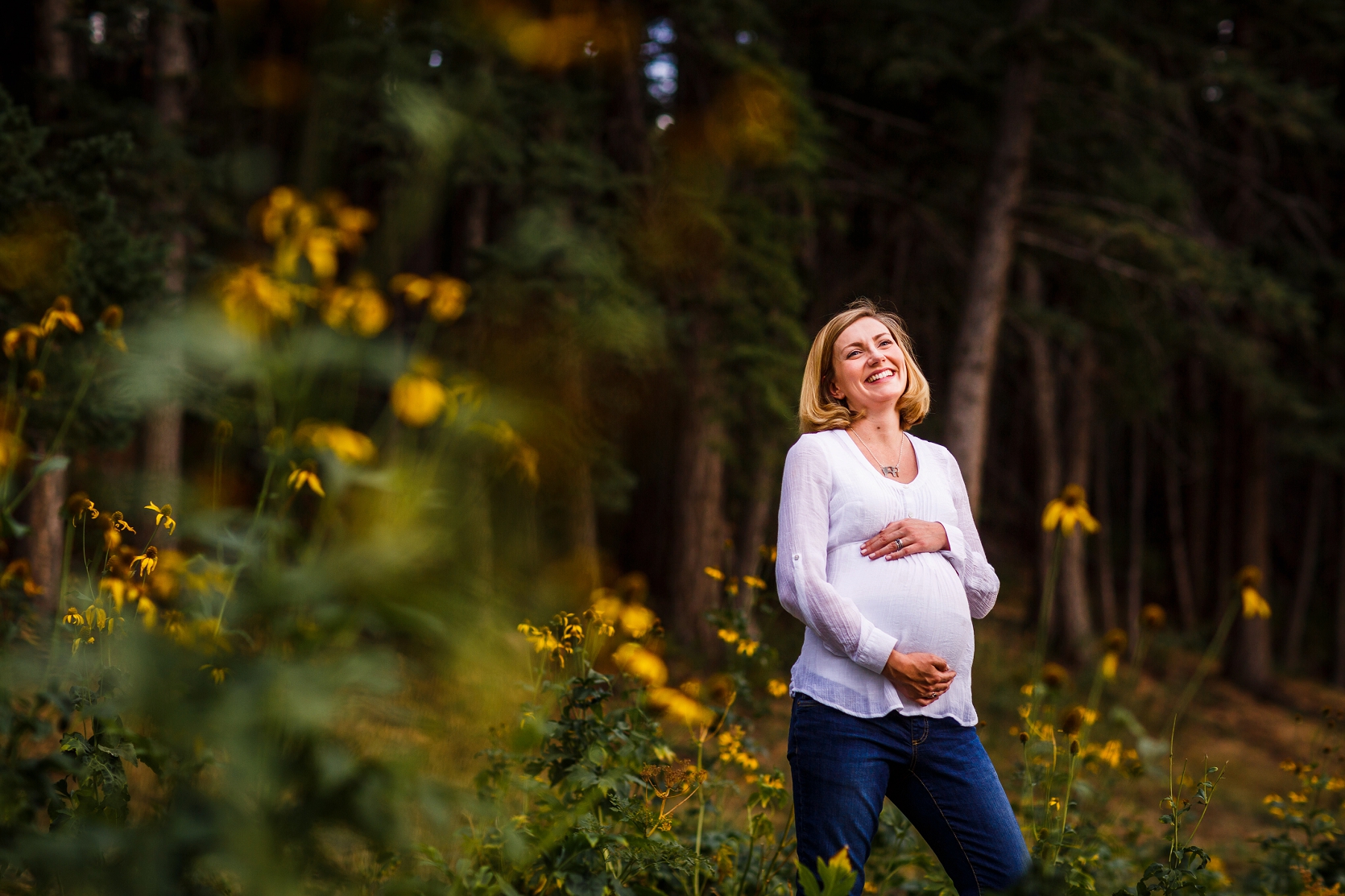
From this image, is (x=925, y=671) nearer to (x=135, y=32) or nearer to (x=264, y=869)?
(x=264, y=869)

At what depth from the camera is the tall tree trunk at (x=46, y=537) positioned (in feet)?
18.8

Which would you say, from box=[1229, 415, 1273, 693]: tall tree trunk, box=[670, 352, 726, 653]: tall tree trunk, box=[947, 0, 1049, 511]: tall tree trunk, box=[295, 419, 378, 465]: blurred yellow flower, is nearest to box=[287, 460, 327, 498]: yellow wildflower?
box=[295, 419, 378, 465]: blurred yellow flower

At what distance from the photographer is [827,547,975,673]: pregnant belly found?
2.08m

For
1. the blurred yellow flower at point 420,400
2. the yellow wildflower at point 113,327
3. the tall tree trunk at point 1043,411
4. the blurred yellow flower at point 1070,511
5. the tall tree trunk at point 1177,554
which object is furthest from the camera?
the tall tree trunk at point 1177,554

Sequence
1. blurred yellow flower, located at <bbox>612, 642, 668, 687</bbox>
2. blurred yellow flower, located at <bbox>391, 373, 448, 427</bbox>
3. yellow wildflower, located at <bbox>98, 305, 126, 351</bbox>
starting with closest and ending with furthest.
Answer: blurred yellow flower, located at <bbox>612, 642, 668, 687</bbox> < yellow wildflower, located at <bbox>98, 305, 126, 351</bbox> < blurred yellow flower, located at <bbox>391, 373, 448, 427</bbox>

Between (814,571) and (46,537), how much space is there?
5.36 meters

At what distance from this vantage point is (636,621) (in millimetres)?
2645

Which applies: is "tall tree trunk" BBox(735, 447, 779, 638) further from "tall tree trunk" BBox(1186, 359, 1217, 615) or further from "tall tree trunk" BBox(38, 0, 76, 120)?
"tall tree trunk" BBox(1186, 359, 1217, 615)

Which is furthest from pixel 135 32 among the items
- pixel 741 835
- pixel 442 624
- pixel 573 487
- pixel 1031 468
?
pixel 1031 468

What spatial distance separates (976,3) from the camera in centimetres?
1097

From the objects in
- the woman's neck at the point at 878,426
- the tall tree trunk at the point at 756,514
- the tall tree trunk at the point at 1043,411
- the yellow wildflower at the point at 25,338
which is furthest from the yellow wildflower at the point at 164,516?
the tall tree trunk at the point at 1043,411

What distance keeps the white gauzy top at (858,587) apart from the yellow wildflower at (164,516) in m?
1.20

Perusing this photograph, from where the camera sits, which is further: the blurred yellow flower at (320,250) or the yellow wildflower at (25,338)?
the blurred yellow flower at (320,250)

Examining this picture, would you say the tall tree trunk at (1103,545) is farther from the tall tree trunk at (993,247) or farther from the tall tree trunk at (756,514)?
the tall tree trunk at (756,514)
